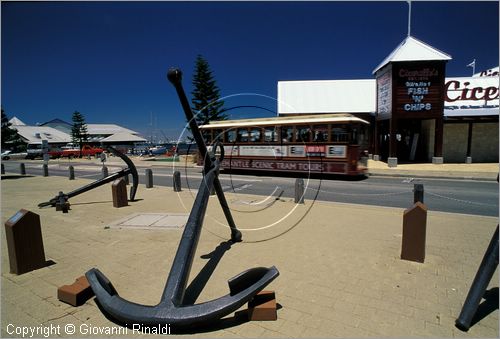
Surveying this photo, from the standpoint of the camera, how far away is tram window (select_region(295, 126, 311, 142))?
15547 millimetres

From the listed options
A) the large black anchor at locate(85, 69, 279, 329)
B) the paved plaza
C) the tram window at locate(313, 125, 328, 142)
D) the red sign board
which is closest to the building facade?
the red sign board

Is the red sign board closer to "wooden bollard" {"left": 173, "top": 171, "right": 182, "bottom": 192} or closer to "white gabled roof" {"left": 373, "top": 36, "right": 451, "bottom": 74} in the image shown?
"wooden bollard" {"left": 173, "top": 171, "right": 182, "bottom": 192}

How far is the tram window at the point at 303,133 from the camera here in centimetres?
1555

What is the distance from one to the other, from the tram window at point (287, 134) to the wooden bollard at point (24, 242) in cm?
1313

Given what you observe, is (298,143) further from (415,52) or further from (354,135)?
(415,52)

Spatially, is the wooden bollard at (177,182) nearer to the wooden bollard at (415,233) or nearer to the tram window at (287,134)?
the tram window at (287,134)

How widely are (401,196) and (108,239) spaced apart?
1001 cm

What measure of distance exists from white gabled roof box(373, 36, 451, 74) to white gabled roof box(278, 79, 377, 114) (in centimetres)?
1006

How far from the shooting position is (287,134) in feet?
53.6

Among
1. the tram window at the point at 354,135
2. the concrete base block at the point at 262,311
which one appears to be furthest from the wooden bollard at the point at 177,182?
the concrete base block at the point at 262,311

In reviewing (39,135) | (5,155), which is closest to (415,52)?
(5,155)

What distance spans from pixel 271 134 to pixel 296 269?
43.2 ft

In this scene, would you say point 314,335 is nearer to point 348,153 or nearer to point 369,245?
point 369,245

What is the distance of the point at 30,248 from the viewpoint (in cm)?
459
